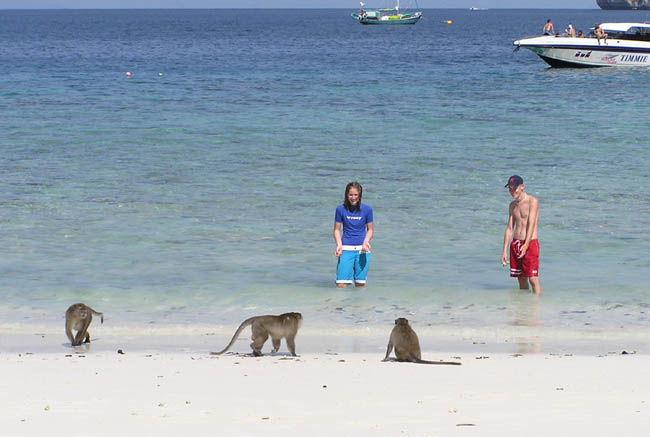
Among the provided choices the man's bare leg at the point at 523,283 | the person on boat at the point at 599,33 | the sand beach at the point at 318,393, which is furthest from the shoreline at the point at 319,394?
the person on boat at the point at 599,33

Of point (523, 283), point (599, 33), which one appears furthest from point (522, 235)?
point (599, 33)

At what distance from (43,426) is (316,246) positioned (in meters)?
7.87

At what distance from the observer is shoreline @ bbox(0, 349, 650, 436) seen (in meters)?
5.86

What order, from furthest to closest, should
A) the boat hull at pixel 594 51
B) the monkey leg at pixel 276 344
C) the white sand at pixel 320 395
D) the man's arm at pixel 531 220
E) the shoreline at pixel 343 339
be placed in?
the boat hull at pixel 594 51, the man's arm at pixel 531 220, the shoreline at pixel 343 339, the monkey leg at pixel 276 344, the white sand at pixel 320 395

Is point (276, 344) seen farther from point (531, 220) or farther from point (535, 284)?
point (535, 284)

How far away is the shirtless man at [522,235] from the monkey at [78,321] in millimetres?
4295

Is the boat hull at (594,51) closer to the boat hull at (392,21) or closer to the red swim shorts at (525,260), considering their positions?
the red swim shorts at (525,260)

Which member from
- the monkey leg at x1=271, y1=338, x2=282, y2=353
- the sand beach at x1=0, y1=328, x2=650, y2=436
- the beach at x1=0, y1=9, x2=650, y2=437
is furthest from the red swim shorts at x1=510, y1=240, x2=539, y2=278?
the monkey leg at x1=271, y1=338, x2=282, y2=353

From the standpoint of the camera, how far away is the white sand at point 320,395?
5.83m

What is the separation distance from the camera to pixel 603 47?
44.3 m

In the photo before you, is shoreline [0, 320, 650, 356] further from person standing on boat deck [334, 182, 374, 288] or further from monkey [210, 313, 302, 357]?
person standing on boat deck [334, 182, 374, 288]

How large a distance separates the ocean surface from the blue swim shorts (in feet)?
0.58

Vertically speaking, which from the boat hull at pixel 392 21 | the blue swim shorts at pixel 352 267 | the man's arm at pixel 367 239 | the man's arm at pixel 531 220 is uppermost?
the boat hull at pixel 392 21

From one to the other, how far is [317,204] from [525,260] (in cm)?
651
